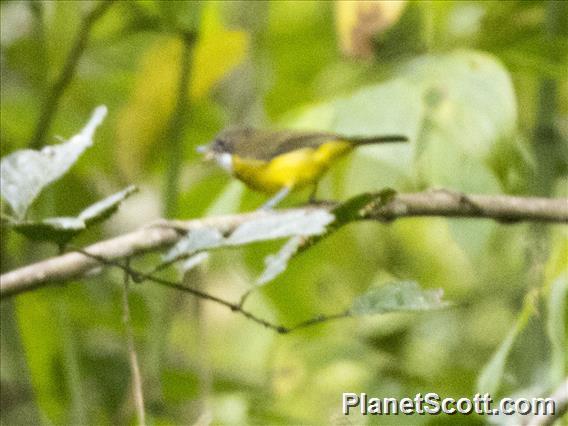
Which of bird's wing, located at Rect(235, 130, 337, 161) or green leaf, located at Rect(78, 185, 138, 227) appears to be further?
bird's wing, located at Rect(235, 130, 337, 161)

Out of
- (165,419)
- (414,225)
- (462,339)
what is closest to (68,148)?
(165,419)

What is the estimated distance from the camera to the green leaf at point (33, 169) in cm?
63

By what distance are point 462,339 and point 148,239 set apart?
1.10m

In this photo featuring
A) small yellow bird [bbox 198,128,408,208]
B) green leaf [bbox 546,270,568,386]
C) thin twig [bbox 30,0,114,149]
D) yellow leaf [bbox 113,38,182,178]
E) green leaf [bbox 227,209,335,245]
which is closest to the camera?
green leaf [bbox 227,209,335,245]

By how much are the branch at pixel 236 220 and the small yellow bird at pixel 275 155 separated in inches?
17.0

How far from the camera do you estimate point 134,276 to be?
61cm

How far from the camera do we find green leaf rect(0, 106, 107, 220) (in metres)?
0.63

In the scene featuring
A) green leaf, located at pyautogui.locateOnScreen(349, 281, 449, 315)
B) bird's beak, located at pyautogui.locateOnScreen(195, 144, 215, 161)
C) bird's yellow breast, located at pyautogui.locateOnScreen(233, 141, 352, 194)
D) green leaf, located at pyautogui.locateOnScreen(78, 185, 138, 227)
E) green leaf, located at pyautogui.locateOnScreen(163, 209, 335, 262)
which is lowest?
green leaf, located at pyautogui.locateOnScreen(349, 281, 449, 315)

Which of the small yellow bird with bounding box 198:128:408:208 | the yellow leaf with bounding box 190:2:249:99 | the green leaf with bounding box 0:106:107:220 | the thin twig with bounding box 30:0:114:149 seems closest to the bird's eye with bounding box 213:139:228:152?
the small yellow bird with bounding box 198:128:408:208

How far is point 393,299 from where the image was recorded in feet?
2.14

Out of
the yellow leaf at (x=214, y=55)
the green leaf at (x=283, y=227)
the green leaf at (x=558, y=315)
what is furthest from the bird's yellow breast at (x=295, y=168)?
the green leaf at (x=283, y=227)

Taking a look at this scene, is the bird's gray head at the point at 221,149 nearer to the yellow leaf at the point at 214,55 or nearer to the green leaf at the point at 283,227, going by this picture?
the yellow leaf at the point at 214,55

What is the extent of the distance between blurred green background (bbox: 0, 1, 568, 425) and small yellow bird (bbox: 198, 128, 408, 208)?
37 millimetres

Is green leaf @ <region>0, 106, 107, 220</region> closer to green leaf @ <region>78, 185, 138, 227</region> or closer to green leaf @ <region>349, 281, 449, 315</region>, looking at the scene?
green leaf @ <region>78, 185, 138, 227</region>
